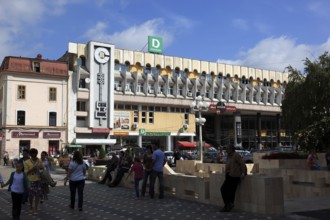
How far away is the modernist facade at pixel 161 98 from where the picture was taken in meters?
55.5

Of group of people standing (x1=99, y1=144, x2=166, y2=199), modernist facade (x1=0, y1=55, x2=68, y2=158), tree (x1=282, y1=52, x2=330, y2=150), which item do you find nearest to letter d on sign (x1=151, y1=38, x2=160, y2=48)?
modernist facade (x1=0, y1=55, x2=68, y2=158)

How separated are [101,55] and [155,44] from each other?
501 inches

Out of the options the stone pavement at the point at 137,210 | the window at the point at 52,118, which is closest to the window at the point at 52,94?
the window at the point at 52,118

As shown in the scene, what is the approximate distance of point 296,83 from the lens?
98.3 feet

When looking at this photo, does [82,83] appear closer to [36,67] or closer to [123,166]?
[36,67]

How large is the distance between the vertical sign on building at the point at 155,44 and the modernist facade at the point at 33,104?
16.2m

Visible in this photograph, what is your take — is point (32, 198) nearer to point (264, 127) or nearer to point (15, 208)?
point (15, 208)

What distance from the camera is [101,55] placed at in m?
56.4

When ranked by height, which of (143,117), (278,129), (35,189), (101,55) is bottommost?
(35,189)

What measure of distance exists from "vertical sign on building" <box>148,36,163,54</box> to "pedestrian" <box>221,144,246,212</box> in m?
56.6

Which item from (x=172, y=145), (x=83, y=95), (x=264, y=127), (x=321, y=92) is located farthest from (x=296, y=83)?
(x=264, y=127)

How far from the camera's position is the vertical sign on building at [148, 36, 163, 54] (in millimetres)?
65812

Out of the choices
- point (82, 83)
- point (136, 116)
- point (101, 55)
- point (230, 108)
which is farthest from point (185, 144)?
point (101, 55)

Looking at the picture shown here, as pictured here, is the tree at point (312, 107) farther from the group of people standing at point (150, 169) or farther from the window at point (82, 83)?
the window at point (82, 83)
